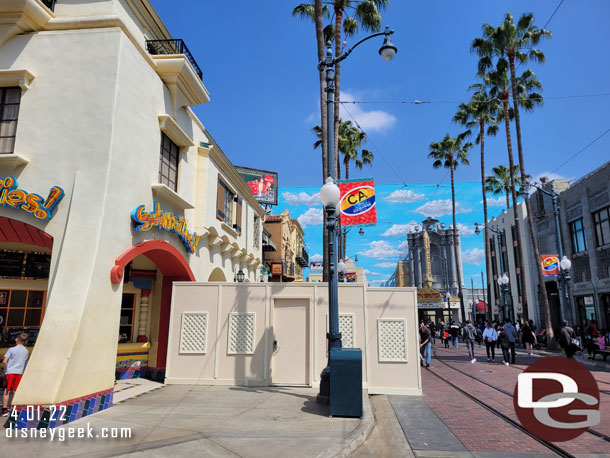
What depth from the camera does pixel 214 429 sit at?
21.5 ft

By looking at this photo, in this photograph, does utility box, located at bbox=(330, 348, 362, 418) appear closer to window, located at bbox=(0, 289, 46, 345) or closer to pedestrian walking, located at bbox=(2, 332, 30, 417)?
pedestrian walking, located at bbox=(2, 332, 30, 417)

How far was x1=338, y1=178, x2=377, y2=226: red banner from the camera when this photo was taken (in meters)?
11.2

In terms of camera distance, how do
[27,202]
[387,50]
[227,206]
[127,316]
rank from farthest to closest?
[227,206]
[127,316]
[387,50]
[27,202]

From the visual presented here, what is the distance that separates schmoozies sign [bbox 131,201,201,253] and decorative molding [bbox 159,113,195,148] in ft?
7.06

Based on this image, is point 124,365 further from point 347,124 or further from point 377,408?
point 347,124

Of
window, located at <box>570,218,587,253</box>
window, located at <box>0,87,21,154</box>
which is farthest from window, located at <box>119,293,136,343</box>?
window, located at <box>570,218,587,253</box>

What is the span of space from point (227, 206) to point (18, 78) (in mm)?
9125

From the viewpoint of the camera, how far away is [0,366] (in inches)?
403

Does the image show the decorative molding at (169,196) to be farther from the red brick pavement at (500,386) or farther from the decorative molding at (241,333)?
the red brick pavement at (500,386)

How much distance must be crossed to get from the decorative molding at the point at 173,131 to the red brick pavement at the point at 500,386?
9855 mm

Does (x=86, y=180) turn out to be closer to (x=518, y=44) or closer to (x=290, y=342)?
(x=290, y=342)

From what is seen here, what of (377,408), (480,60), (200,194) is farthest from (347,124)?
(377,408)

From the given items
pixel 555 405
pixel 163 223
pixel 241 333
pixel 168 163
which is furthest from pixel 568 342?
pixel 168 163

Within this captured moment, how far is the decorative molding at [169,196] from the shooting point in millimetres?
10291
